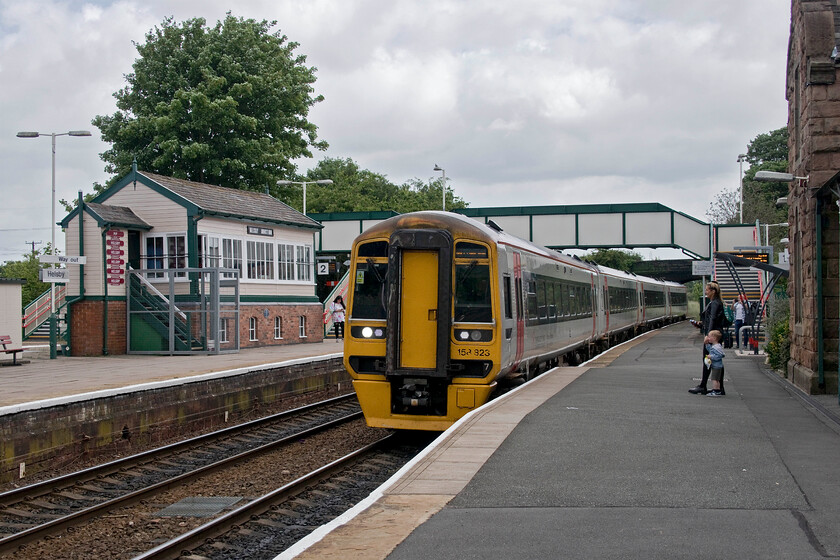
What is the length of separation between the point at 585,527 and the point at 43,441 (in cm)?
824

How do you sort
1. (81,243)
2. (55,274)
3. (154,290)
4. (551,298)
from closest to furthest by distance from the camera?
(551,298) → (55,274) → (81,243) → (154,290)

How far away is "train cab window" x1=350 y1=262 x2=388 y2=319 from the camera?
1205cm

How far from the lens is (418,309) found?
11.8m

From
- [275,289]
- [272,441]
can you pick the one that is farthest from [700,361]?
[275,289]

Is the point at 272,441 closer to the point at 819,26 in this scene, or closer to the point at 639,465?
the point at 639,465

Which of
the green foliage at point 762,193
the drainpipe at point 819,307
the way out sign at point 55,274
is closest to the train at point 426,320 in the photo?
the drainpipe at point 819,307

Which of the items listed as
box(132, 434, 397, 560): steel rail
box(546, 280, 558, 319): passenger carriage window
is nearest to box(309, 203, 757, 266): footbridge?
box(546, 280, 558, 319): passenger carriage window

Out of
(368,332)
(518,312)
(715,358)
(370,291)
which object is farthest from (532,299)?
(368,332)

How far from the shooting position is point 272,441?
13852 mm

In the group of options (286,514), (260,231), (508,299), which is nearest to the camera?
(286,514)

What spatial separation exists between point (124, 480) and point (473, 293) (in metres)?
4.80

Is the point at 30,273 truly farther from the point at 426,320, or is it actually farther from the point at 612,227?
the point at 426,320

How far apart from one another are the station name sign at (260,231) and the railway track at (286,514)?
52.8 feet

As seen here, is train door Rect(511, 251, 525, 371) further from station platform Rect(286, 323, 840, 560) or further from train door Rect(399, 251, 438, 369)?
train door Rect(399, 251, 438, 369)
